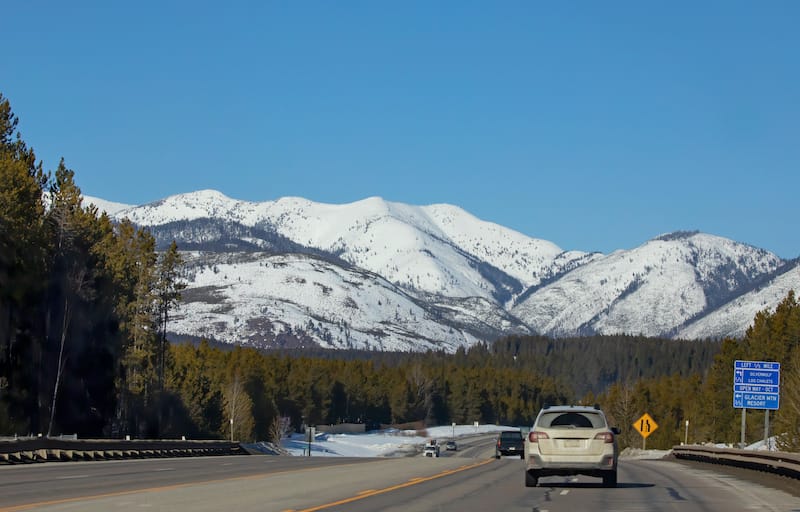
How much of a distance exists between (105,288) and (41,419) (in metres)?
14.2

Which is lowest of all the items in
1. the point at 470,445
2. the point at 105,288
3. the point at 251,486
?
the point at 470,445

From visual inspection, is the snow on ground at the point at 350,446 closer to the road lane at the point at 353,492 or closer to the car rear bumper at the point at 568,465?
the road lane at the point at 353,492

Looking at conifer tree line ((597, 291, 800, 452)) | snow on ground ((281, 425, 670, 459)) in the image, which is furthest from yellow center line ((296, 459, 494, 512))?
snow on ground ((281, 425, 670, 459))

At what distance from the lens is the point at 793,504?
24109 millimetres

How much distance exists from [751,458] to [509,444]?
26767 millimetres

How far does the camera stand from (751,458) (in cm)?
4197

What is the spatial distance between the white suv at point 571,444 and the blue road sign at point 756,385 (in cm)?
3014

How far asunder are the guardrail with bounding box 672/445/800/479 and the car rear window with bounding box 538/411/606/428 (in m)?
7.95

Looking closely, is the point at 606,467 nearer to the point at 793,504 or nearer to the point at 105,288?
the point at 793,504

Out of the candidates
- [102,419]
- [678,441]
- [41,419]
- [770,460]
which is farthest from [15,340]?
[678,441]

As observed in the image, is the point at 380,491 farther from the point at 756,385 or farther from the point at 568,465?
the point at 756,385

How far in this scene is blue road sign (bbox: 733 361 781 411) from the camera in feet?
185

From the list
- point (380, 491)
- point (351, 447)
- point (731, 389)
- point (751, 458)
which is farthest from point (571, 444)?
point (351, 447)

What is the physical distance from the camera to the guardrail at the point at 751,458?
113ft
